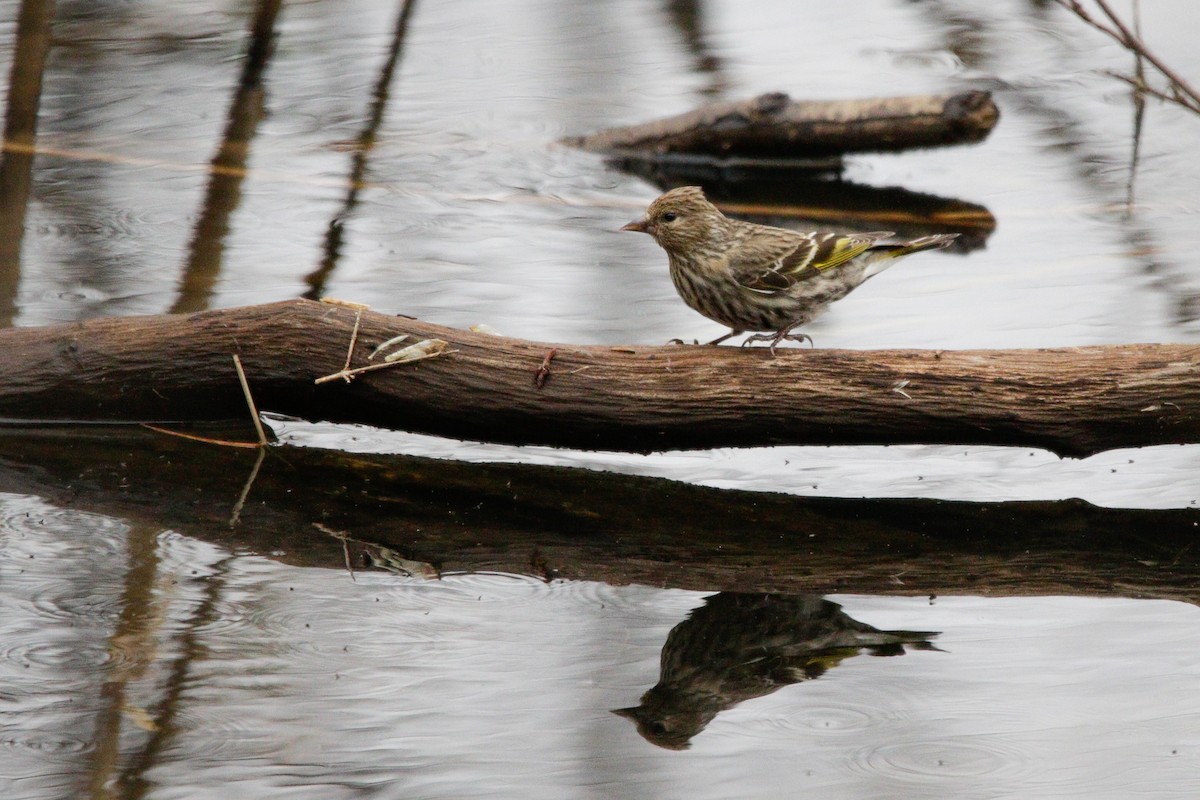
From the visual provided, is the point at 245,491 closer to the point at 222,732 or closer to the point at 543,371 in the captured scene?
the point at 543,371

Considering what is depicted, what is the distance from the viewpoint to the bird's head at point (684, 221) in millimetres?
5453

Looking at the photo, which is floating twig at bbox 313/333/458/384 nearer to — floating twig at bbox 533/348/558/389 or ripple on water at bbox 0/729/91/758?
floating twig at bbox 533/348/558/389

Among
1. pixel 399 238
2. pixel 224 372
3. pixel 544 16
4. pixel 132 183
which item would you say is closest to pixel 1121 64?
pixel 544 16

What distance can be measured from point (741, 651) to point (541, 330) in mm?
2927

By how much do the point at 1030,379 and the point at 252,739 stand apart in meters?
2.69

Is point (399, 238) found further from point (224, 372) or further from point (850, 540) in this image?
point (850, 540)

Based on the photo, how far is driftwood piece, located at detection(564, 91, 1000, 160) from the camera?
917 centimetres

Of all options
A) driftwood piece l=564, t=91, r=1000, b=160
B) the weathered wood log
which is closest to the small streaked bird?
the weathered wood log

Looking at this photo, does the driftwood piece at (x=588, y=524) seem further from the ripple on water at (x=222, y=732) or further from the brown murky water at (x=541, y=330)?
the ripple on water at (x=222, y=732)

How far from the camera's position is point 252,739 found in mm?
3939

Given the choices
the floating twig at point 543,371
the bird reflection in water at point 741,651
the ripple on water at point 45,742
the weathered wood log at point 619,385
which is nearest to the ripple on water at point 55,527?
the weathered wood log at point 619,385

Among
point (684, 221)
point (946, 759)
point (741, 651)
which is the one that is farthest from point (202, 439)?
point (946, 759)

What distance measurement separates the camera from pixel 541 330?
23.2ft

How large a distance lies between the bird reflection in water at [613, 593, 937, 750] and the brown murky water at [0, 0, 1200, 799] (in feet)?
0.05
